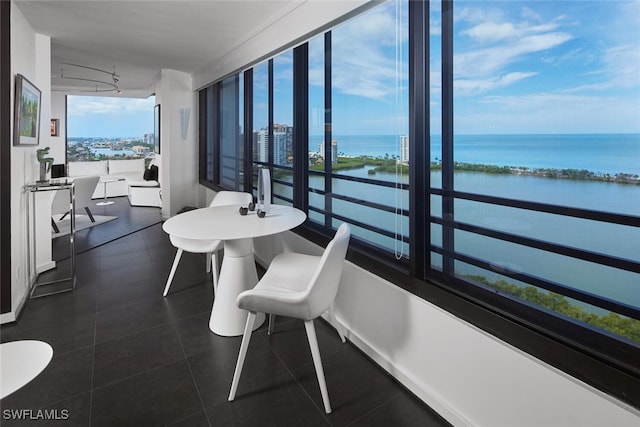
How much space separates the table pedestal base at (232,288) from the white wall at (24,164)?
61.9 inches

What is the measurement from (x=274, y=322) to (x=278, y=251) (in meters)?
1.04

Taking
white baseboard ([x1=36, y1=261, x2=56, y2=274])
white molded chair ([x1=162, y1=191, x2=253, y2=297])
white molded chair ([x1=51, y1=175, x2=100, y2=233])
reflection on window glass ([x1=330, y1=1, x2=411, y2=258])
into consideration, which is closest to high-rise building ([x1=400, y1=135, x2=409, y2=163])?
reflection on window glass ([x1=330, y1=1, x2=411, y2=258])

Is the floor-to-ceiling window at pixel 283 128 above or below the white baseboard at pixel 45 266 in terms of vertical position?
above

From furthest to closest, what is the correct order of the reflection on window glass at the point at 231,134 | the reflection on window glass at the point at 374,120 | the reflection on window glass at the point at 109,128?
the reflection on window glass at the point at 109,128 < the reflection on window glass at the point at 231,134 < the reflection on window glass at the point at 374,120

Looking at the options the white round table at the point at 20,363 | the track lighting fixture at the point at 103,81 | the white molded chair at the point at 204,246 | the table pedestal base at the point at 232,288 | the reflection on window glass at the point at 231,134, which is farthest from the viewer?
the track lighting fixture at the point at 103,81

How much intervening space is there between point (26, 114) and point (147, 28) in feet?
5.15

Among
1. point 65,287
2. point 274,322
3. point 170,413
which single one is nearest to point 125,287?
point 65,287

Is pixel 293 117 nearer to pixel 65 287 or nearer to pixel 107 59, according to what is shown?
pixel 65 287

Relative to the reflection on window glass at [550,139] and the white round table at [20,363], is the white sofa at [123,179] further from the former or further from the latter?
the reflection on window glass at [550,139]

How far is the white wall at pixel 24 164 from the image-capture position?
2.68 meters

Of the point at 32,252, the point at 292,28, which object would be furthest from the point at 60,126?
the point at 292,28

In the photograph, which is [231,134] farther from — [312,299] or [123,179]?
[312,299]

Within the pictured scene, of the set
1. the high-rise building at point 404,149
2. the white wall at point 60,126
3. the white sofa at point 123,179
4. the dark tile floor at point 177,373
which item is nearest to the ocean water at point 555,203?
the high-rise building at point 404,149

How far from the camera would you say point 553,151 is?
1306 millimetres
